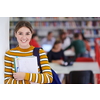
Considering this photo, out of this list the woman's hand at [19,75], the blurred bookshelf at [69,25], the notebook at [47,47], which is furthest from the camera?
the blurred bookshelf at [69,25]

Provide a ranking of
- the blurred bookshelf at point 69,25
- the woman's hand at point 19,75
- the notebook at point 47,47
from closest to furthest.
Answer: the woman's hand at point 19,75, the notebook at point 47,47, the blurred bookshelf at point 69,25

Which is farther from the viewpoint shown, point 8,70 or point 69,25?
point 69,25

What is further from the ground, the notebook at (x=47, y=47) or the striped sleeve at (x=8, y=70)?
the notebook at (x=47, y=47)

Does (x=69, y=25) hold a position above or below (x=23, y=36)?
above

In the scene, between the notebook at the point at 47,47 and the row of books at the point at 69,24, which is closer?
the notebook at the point at 47,47

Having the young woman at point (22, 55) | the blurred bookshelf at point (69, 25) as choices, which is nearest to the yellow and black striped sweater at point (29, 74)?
the young woman at point (22, 55)

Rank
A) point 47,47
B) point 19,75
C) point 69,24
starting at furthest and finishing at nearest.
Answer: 1. point 69,24
2. point 47,47
3. point 19,75

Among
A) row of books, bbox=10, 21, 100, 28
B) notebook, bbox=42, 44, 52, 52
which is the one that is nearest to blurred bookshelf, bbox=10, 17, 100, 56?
row of books, bbox=10, 21, 100, 28

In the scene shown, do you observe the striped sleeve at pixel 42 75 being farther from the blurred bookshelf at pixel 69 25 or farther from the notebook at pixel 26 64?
the blurred bookshelf at pixel 69 25

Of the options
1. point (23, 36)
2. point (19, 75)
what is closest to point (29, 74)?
point (19, 75)

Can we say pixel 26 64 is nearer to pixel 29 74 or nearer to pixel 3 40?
pixel 29 74
